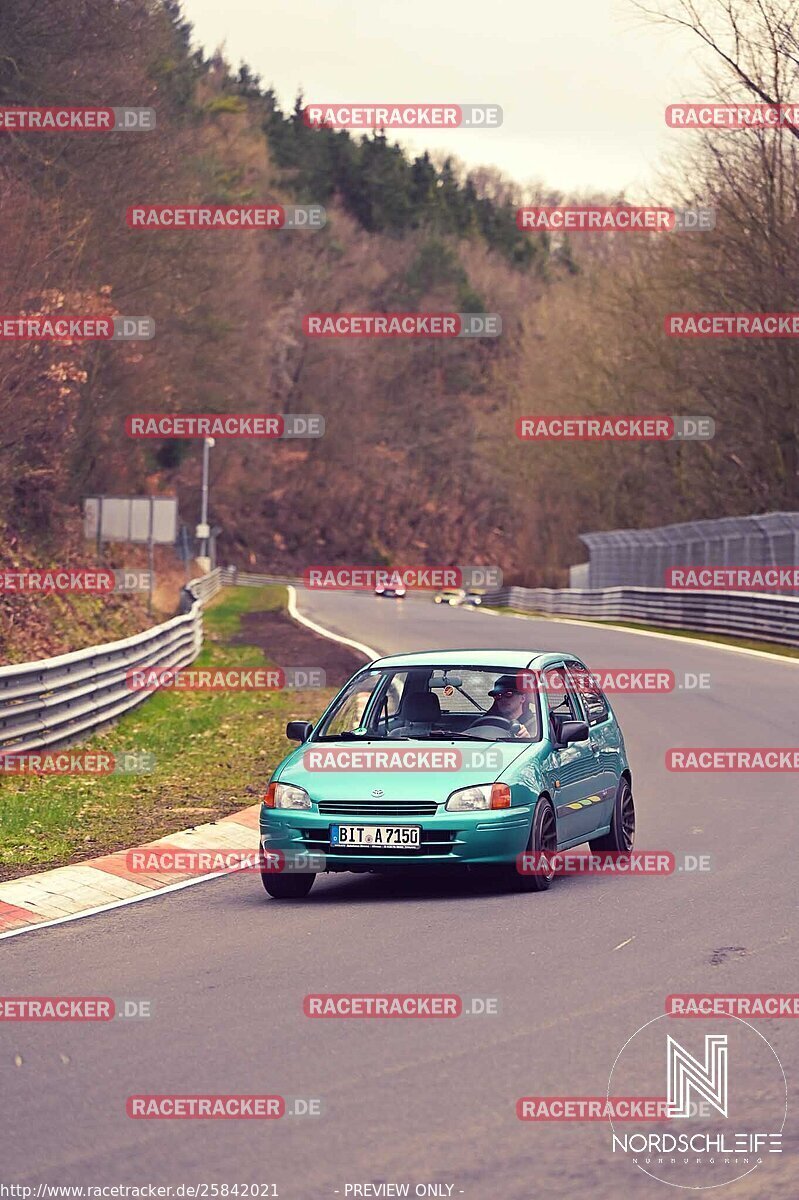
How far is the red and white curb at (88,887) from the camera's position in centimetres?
1055

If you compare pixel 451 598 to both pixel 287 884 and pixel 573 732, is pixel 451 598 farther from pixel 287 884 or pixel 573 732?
pixel 287 884

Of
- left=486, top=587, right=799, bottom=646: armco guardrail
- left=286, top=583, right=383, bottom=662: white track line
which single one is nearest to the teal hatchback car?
left=286, top=583, right=383, bottom=662: white track line

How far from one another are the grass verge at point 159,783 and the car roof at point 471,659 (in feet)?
8.44

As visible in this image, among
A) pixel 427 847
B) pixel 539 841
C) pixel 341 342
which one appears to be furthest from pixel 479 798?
pixel 341 342

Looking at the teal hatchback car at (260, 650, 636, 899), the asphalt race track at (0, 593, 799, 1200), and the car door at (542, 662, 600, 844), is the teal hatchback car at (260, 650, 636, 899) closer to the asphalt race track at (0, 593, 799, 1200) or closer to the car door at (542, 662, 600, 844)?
the car door at (542, 662, 600, 844)

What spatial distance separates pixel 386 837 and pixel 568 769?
1604 millimetres

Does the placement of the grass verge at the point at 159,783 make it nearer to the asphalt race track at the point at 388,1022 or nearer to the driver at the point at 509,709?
the asphalt race track at the point at 388,1022

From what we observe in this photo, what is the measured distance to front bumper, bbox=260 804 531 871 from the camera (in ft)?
35.3

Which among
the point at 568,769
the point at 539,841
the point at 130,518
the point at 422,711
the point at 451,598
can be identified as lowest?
the point at 451,598

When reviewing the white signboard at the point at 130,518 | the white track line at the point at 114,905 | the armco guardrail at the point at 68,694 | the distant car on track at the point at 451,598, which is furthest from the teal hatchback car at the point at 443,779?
the distant car on track at the point at 451,598

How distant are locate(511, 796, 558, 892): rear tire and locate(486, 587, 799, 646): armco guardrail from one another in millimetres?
25393

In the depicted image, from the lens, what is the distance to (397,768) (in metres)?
11.1

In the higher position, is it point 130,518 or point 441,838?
point 130,518

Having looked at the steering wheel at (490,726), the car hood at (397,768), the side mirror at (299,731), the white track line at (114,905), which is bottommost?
the white track line at (114,905)
